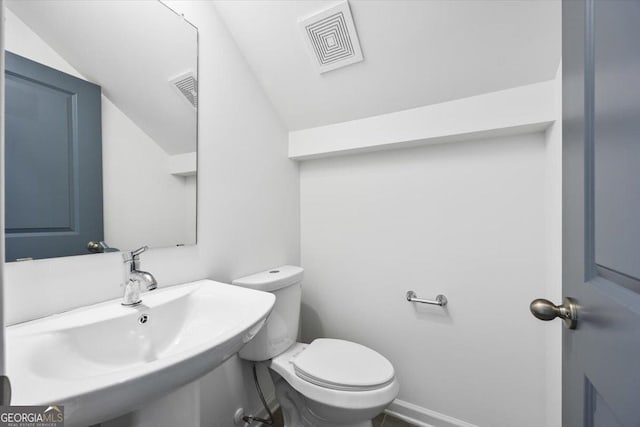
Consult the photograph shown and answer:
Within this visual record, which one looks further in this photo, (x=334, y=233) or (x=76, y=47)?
(x=334, y=233)

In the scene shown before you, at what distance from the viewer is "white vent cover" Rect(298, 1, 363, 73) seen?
1115mm

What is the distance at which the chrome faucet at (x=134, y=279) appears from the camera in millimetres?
759

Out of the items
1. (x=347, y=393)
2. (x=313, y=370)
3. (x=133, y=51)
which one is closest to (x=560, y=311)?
(x=347, y=393)

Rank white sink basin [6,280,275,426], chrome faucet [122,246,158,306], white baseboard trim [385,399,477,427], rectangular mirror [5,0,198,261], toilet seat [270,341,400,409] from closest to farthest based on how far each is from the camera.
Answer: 1. white sink basin [6,280,275,426]
2. rectangular mirror [5,0,198,261]
3. chrome faucet [122,246,158,306]
4. toilet seat [270,341,400,409]
5. white baseboard trim [385,399,477,427]

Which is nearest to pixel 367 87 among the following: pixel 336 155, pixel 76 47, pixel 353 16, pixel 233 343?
pixel 353 16

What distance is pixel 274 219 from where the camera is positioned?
155 cm

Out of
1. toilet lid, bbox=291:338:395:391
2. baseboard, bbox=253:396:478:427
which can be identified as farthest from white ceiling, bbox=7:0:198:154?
baseboard, bbox=253:396:478:427

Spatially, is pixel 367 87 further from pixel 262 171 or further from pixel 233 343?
pixel 233 343

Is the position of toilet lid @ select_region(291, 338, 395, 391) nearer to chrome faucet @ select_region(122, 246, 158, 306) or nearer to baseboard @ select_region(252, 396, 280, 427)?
baseboard @ select_region(252, 396, 280, 427)

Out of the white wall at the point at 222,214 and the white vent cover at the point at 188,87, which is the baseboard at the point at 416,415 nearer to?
the white wall at the point at 222,214

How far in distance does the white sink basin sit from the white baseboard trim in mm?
1229

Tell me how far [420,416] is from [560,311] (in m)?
1.30

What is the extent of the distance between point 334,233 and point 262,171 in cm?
62

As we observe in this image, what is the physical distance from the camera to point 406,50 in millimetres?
1169
